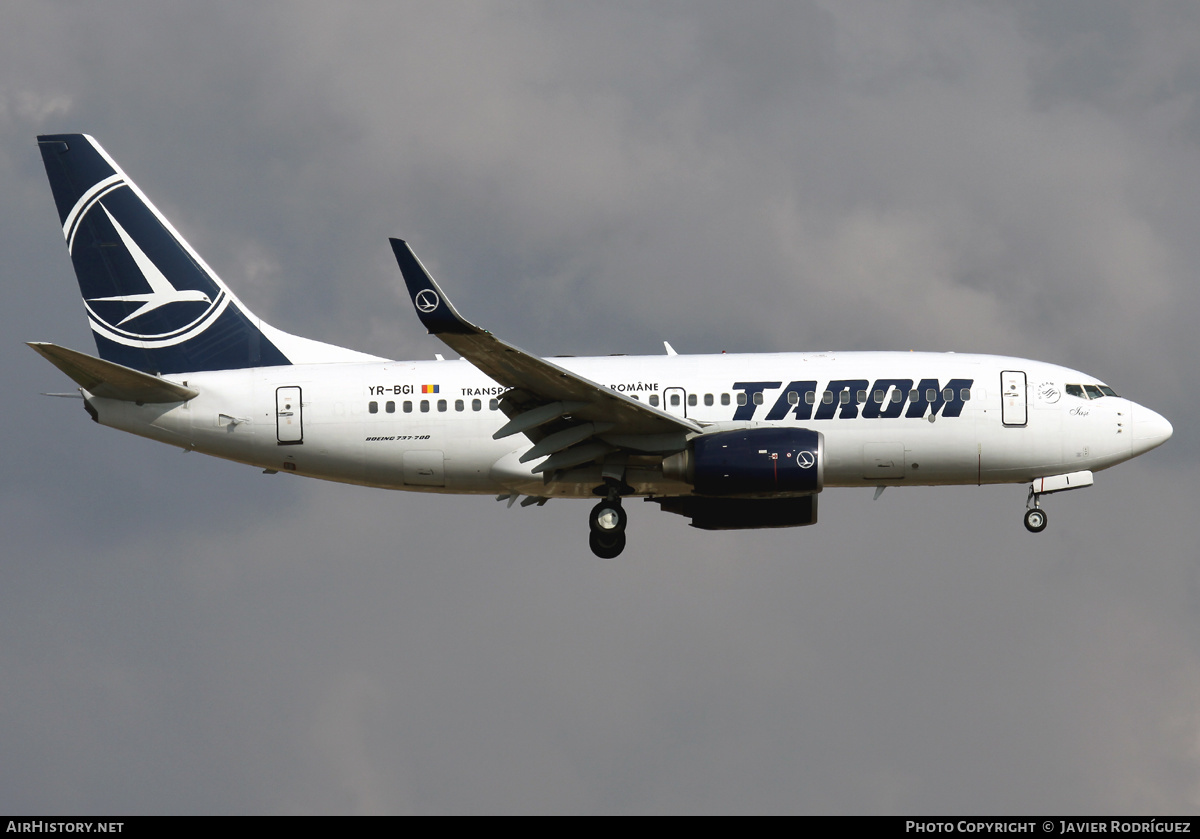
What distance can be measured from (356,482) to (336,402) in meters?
2.29

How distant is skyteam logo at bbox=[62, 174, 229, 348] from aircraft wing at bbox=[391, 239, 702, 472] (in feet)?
34.1

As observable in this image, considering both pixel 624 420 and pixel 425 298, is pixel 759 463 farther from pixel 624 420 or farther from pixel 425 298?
pixel 425 298

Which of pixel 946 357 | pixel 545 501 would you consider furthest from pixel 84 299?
pixel 946 357

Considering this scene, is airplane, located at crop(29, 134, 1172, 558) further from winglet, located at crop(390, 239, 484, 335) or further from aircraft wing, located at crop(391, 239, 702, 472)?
winglet, located at crop(390, 239, 484, 335)

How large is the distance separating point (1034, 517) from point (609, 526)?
1159 centimetres

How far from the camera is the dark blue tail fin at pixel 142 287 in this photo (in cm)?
3941

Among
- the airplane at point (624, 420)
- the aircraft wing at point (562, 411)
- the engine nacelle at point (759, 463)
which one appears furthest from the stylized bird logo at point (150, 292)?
the engine nacelle at point (759, 463)

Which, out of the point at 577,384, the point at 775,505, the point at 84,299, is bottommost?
Answer: the point at 775,505

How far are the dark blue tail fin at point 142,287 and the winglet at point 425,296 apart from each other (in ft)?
32.2

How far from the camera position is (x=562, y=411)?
115ft

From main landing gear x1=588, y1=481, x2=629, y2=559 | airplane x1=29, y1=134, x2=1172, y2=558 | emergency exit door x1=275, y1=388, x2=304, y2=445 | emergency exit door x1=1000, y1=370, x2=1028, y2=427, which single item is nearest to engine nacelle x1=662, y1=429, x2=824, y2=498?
airplane x1=29, y1=134, x2=1172, y2=558

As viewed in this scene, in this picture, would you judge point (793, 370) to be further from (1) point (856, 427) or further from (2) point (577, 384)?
(2) point (577, 384)

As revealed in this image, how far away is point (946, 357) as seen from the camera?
37.8 metres

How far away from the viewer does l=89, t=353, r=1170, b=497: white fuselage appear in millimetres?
36594
